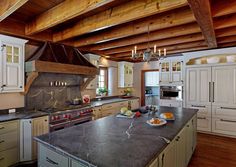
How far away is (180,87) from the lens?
193 inches

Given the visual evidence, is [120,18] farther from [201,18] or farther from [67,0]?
[201,18]

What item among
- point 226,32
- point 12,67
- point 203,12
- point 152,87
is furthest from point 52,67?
point 152,87

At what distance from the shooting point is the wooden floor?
2834 millimetres

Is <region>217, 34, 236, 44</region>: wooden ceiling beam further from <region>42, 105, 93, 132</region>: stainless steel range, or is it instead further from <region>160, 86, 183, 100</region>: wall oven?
<region>42, 105, 93, 132</region>: stainless steel range

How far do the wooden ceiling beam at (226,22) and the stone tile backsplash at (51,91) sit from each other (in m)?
3.36

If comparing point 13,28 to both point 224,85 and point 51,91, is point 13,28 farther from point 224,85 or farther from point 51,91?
point 224,85

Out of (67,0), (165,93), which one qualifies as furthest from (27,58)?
(165,93)

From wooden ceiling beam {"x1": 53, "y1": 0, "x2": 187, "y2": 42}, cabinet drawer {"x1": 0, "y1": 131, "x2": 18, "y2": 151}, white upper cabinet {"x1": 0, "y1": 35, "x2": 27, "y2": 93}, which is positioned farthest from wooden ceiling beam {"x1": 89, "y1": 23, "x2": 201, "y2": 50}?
cabinet drawer {"x1": 0, "y1": 131, "x2": 18, "y2": 151}

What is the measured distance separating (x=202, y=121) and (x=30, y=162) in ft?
14.3

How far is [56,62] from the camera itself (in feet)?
10.6

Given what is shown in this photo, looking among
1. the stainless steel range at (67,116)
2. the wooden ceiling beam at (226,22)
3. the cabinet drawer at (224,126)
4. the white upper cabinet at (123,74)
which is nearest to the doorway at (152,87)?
the white upper cabinet at (123,74)

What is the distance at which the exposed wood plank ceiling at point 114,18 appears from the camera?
194 cm

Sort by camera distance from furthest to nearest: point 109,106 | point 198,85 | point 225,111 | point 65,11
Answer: point 198,85, point 109,106, point 225,111, point 65,11

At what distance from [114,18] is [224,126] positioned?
13.3 ft
